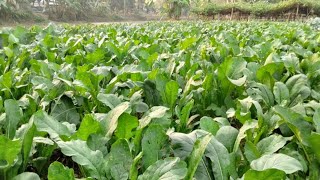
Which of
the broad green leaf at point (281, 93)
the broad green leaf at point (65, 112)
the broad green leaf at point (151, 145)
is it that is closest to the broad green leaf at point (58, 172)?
the broad green leaf at point (151, 145)

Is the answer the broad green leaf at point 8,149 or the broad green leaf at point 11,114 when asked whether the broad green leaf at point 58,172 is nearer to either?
the broad green leaf at point 8,149

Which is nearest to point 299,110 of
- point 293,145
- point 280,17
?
point 293,145

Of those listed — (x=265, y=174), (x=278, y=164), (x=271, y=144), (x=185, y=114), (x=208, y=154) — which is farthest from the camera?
(x=185, y=114)

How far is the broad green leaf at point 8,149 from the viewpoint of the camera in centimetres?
91

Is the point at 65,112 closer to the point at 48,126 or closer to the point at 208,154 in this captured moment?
the point at 48,126

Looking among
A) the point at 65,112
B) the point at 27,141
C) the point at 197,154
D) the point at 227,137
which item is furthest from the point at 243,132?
the point at 65,112

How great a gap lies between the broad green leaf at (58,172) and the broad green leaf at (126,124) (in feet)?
0.98

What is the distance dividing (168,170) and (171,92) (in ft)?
2.17

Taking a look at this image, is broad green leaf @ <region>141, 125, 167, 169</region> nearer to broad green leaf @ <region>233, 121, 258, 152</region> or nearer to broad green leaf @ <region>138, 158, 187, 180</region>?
broad green leaf @ <region>138, 158, 187, 180</region>

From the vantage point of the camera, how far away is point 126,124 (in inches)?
43.8

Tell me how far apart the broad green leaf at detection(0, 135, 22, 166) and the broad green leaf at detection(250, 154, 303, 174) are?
63 centimetres

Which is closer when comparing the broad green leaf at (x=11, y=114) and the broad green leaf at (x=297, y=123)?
the broad green leaf at (x=297, y=123)

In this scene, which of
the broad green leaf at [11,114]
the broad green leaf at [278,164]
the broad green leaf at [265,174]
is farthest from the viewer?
the broad green leaf at [11,114]

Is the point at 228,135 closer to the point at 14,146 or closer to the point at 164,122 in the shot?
the point at 164,122
